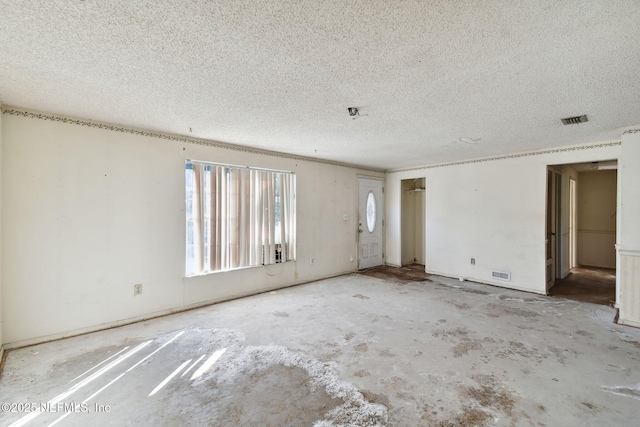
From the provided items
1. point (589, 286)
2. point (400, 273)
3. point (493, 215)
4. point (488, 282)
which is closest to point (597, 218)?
point (589, 286)

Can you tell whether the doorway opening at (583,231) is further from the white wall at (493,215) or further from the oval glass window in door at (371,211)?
the oval glass window in door at (371,211)

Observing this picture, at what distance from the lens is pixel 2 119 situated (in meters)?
2.71

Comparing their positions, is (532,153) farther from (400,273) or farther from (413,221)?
(400,273)

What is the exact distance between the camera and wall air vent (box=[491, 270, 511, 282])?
498cm

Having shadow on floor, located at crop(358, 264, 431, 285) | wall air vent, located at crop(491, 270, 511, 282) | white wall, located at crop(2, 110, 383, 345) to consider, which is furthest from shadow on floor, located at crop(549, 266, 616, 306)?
white wall, located at crop(2, 110, 383, 345)

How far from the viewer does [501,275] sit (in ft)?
16.6

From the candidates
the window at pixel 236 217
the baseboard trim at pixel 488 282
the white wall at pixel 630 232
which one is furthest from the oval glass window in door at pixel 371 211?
the white wall at pixel 630 232

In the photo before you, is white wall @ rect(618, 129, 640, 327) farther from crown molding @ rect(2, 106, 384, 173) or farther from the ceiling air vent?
crown molding @ rect(2, 106, 384, 173)

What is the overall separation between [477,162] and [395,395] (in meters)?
4.79

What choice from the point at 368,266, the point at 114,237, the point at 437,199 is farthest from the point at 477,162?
the point at 114,237

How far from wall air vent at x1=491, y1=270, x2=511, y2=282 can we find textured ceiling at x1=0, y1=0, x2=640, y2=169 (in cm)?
267

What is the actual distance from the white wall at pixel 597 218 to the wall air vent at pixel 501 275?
382 cm

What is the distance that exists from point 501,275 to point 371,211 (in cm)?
291

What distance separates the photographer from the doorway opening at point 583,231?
484 cm
